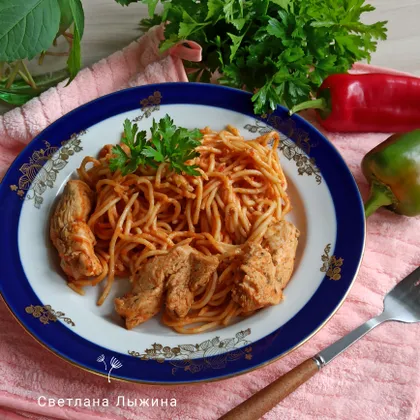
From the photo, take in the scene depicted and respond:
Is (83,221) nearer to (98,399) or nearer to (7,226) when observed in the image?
(7,226)

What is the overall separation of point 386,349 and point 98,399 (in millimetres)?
1597

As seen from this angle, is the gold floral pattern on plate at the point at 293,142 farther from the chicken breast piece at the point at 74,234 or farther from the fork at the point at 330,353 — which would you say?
the chicken breast piece at the point at 74,234

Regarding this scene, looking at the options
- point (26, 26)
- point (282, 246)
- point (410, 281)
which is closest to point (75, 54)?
point (26, 26)

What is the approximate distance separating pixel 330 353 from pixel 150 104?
198 centimetres

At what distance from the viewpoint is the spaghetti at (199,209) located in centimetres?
310

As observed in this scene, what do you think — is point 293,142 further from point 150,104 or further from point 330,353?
point 330,353

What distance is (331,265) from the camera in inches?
120

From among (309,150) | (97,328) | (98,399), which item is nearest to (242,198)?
(309,150)

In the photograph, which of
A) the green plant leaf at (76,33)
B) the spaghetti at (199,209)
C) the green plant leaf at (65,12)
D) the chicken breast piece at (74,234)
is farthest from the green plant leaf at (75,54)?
the chicken breast piece at (74,234)

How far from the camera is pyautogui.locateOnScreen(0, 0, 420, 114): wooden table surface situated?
4480 mm

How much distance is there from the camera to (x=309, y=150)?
11.6 ft

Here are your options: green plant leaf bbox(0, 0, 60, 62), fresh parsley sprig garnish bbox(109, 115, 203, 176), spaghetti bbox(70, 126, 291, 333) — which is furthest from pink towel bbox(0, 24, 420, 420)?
green plant leaf bbox(0, 0, 60, 62)

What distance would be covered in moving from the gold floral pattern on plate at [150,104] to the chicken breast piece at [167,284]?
1096 millimetres

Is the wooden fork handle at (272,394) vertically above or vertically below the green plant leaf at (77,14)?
below
